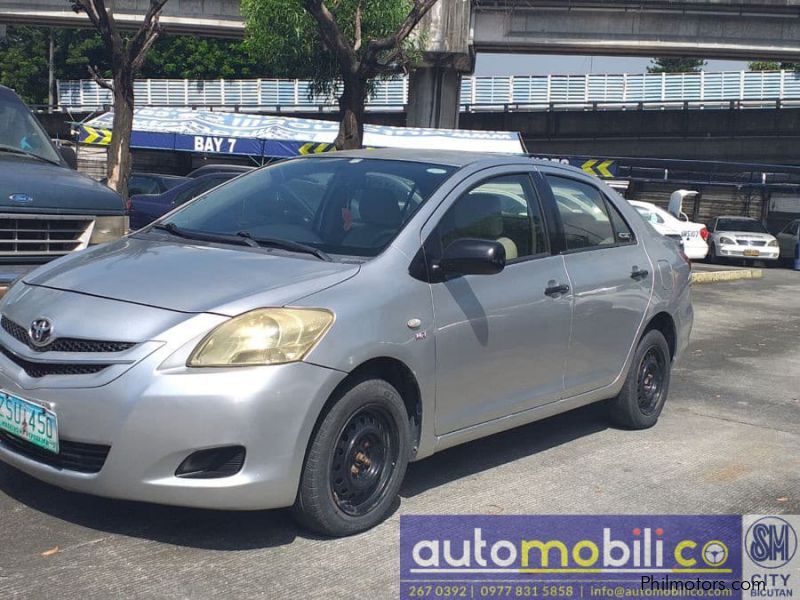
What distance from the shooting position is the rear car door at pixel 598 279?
591cm

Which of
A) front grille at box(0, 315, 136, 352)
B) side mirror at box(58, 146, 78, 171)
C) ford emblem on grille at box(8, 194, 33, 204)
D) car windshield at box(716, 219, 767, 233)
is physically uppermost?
side mirror at box(58, 146, 78, 171)

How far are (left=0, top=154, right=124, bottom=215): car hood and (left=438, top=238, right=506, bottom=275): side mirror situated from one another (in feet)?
9.93

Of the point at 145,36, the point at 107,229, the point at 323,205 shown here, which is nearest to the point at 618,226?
the point at 323,205

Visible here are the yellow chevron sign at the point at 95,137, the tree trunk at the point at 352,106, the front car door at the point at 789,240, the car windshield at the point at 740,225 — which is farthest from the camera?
the car windshield at the point at 740,225

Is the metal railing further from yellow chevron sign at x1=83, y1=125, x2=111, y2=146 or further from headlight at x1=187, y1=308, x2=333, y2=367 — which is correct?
headlight at x1=187, y1=308, x2=333, y2=367

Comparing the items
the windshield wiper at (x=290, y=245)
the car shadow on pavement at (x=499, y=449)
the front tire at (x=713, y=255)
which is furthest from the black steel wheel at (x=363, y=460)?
the front tire at (x=713, y=255)

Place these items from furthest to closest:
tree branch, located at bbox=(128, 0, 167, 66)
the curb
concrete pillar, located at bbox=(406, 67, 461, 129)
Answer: concrete pillar, located at bbox=(406, 67, 461, 129) → the curb → tree branch, located at bbox=(128, 0, 167, 66)

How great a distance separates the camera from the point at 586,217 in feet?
20.6

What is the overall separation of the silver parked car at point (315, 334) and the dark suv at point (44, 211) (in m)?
1.41

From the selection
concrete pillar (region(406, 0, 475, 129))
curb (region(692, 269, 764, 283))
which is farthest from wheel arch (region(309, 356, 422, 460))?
concrete pillar (region(406, 0, 475, 129))

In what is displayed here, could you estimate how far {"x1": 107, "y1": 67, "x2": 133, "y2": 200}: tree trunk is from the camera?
1759 cm

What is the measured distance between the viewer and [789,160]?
1896 inches

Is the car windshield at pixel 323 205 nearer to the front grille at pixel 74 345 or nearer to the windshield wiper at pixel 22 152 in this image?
the front grille at pixel 74 345

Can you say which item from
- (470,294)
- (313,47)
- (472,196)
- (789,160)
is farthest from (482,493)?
(789,160)
